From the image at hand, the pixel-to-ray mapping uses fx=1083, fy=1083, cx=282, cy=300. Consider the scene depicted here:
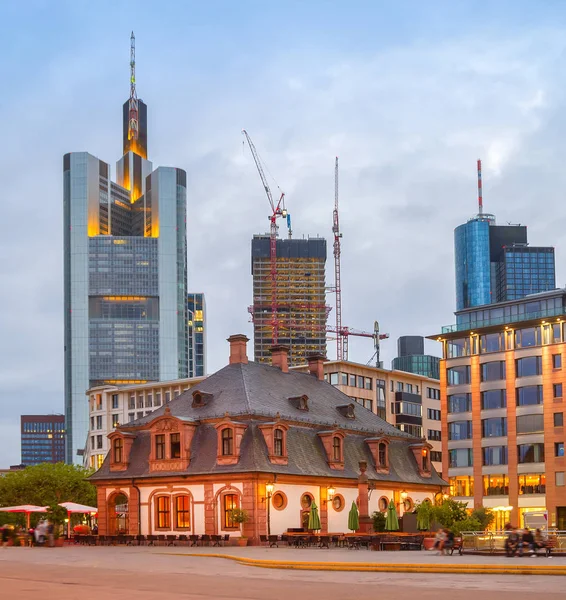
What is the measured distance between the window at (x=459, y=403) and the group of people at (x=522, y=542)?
218ft

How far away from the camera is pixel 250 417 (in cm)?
7106

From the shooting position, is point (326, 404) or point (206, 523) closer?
point (206, 523)

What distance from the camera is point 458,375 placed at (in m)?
116

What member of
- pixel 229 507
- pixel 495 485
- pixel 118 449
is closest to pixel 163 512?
pixel 229 507

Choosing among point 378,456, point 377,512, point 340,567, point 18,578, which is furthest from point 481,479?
point 18,578

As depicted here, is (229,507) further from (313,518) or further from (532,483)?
(532,483)

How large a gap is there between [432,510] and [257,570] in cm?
2525

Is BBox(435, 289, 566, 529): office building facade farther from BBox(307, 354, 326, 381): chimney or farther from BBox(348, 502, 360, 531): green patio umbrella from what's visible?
BBox(348, 502, 360, 531): green patio umbrella

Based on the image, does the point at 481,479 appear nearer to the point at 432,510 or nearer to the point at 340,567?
the point at 432,510

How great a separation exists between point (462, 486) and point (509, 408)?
34.3 ft

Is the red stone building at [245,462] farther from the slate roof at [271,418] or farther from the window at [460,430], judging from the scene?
the window at [460,430]

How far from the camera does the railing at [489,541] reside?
163ft

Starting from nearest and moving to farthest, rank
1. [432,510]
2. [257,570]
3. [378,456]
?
[257,570] < [432,510] < [378,456]

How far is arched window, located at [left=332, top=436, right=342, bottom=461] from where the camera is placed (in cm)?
7681
